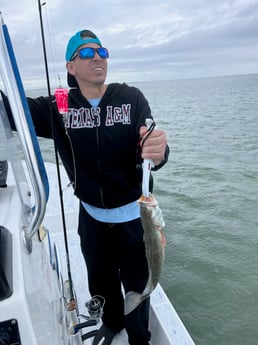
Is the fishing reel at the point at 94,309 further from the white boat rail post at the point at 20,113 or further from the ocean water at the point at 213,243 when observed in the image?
the ocean water at the point at 213,243

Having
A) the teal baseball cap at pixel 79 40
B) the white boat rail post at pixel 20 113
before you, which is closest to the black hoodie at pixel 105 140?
the teal baseball cap at pixel 79 40

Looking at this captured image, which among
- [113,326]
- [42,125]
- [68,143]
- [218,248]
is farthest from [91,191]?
[218,248]

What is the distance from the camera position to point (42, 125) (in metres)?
2.18

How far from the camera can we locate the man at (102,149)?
2004 mm

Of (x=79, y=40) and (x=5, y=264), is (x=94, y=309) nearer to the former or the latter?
(x=5, y=264)

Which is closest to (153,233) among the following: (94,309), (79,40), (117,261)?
(117,261)

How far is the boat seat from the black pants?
0.89m

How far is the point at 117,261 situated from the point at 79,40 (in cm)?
152

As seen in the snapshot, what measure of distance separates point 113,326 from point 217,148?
11.6 metres

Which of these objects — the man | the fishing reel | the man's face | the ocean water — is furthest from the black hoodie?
the ocean water

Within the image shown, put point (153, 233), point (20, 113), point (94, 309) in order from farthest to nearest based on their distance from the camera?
point (94, 309)
point (153, 233)
point (20, 113)

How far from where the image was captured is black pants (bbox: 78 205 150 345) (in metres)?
2.13

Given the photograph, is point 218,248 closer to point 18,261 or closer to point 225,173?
point 225,173

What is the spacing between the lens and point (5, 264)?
1.18 metres
